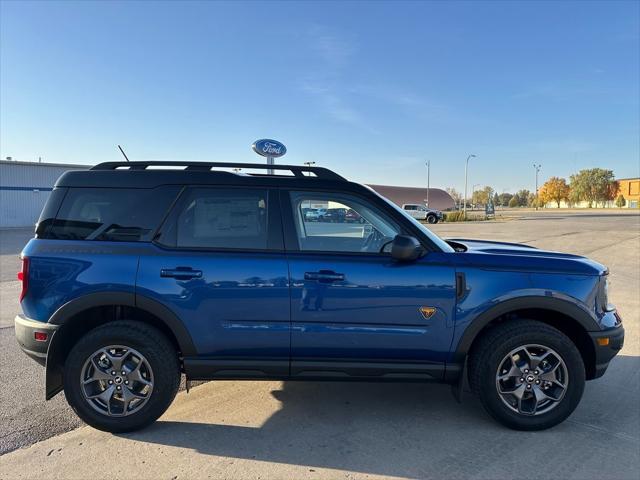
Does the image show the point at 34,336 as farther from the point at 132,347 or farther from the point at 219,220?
the point at 219,220

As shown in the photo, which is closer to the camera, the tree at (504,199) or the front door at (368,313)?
the front door at (368,313)

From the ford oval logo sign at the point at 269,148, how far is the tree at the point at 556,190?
121 meters

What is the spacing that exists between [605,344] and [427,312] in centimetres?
140

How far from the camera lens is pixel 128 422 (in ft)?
Answer: 10.8

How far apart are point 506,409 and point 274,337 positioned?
1.82 meters

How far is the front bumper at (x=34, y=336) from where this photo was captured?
3232mm

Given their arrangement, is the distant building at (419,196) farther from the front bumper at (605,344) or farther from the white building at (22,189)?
the front bumper at (605,344)

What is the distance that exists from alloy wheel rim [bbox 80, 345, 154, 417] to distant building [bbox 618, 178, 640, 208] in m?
→ 122

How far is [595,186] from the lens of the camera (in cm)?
10512

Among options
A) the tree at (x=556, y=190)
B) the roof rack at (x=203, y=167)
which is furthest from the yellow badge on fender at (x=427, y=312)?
the tree at (x=556, y=190)

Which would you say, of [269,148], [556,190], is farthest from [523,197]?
[269,148]

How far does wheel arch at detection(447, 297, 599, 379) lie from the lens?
3275 mm

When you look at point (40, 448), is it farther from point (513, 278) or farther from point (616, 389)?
point (616, 389)

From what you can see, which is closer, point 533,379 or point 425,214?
point 533,379
